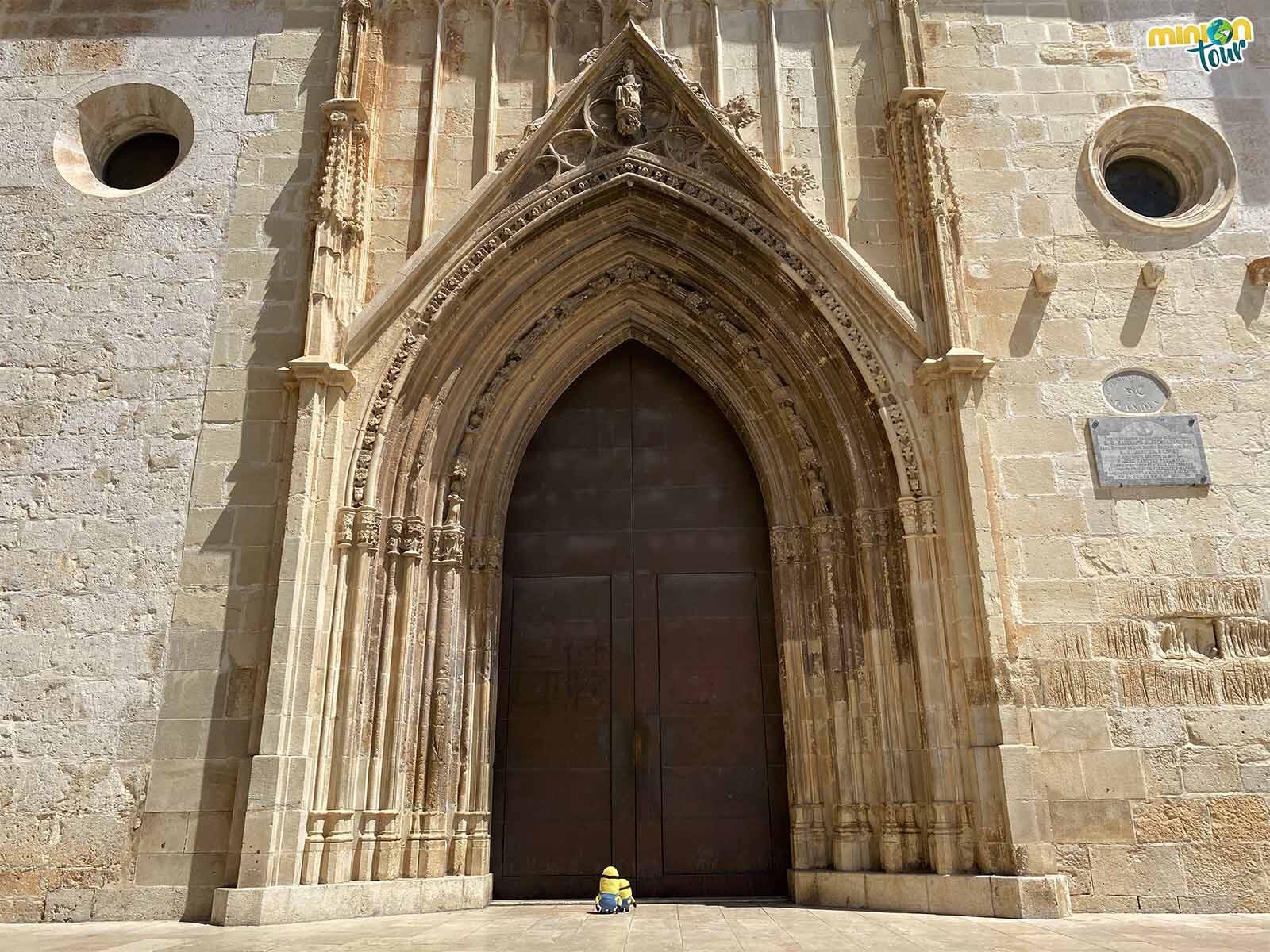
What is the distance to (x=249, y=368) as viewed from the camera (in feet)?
28.6

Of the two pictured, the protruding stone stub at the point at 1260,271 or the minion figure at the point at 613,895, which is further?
the protruding stone stub at the point at 1260,271

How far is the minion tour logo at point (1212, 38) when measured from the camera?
31.4 ft

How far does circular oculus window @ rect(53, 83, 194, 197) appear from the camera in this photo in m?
9.66

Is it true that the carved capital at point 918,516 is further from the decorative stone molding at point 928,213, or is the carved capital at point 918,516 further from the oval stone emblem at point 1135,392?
the oval stone emblem at point 1135,392

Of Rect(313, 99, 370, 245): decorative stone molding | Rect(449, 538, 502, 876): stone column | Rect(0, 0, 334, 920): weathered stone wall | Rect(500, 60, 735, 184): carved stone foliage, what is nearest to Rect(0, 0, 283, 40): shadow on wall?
Rect(0, 0, 334, 920): weathered stone wall

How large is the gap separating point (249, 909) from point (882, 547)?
591 centimetres

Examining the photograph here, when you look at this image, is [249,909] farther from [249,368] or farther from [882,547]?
[882,547]

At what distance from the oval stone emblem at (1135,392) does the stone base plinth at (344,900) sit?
7121mm

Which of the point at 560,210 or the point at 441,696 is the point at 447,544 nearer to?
the point at 441,696

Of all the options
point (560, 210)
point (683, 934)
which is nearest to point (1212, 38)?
point (560, 210)

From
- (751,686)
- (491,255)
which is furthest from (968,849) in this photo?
(491,255)

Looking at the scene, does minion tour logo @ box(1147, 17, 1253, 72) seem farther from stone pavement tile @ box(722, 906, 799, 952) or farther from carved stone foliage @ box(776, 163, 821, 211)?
stone pavement tile @ box(722, 906, 799, 952)

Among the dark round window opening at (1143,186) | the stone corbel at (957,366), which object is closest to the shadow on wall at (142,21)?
the stone corbel at (957,366)

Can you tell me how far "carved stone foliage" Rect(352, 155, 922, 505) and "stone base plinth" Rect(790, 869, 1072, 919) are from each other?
3186 mm
